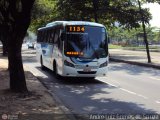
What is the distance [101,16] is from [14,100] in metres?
36.2

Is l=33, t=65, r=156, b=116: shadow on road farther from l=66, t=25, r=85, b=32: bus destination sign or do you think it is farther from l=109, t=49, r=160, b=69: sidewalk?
l=109, t=49, r=160, b=69: sidewalk

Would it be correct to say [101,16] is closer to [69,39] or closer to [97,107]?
[69,39]

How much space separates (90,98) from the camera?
14.1m

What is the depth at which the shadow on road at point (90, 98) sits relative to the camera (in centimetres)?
1148

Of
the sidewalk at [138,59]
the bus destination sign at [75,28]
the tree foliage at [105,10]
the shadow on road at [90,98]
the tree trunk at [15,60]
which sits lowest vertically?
the sidewalk at [138,59]

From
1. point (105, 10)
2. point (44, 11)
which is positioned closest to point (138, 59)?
point (105, 10)

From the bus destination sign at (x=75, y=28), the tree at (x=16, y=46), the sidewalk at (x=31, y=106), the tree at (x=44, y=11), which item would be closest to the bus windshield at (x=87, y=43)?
the bus destination sign at (x=75, y=28)

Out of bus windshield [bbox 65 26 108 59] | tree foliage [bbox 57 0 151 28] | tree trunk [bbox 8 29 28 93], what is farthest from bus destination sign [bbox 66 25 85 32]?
tree foliage [bbox 57 0 151 28]

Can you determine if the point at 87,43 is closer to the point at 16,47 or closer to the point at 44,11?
the point at 16,47

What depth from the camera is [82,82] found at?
1952 centimetres

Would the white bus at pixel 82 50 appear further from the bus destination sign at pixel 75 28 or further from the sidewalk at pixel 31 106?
the sidewalk at pixel 31 106

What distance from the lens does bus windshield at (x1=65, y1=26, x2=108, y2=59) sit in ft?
62.5

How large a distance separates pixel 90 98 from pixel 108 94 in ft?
3.64

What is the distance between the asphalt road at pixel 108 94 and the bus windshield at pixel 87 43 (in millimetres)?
1345
